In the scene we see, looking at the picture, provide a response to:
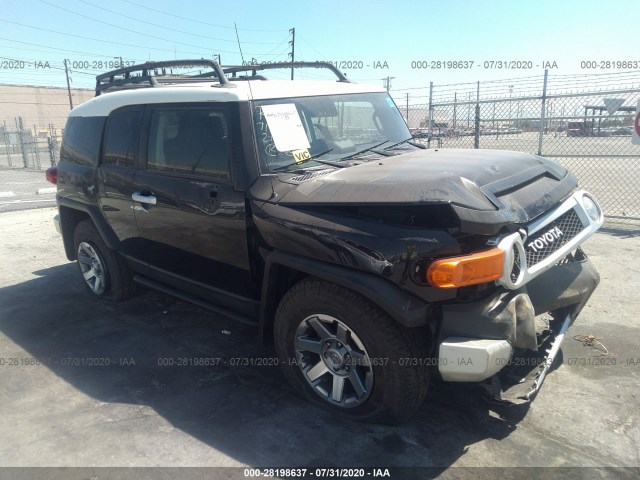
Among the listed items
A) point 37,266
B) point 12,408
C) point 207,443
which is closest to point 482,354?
point 207,443

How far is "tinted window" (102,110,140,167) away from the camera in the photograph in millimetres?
4160

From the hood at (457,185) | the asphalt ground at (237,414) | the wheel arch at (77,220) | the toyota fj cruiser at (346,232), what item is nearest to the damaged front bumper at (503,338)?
the toyota fj cruiser at (346,232)

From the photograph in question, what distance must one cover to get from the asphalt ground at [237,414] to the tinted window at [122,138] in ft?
4.98

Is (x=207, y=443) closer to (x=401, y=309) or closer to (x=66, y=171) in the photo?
(x=401, y=309)

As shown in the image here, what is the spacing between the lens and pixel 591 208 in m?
3.35

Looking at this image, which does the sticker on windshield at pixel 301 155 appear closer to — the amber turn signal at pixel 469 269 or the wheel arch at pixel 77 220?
the amber turn signal at pixel 469 269

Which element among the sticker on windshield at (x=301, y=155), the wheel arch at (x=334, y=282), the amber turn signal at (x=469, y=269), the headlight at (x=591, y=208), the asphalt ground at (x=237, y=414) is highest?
the sticker on windshield at (x=301, y=155)

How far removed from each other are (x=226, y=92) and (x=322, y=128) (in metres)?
0.76

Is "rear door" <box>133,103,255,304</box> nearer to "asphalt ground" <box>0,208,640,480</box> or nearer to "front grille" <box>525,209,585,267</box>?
"asphalt ground" <box>0,208,640,480</box>

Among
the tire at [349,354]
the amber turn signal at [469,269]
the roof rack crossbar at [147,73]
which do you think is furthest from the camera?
the roof rack crossbar at [147,73]

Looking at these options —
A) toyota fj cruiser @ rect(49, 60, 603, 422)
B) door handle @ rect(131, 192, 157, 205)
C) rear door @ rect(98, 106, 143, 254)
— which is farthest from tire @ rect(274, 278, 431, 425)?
rear door @ rect(98, 106, 143, 254)

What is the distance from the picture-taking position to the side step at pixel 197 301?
3523 mm

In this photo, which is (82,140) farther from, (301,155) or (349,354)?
(349,354)

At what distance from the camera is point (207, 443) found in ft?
9.42
